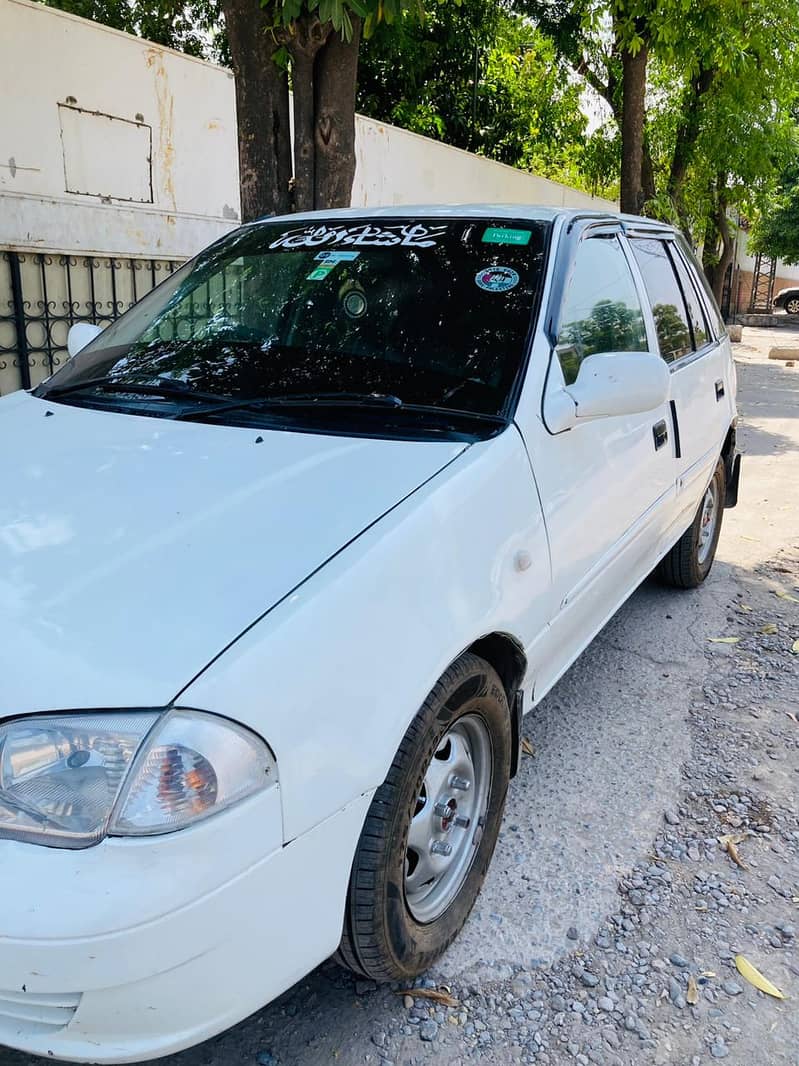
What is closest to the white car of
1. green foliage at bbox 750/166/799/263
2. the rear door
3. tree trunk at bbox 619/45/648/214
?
the rear door

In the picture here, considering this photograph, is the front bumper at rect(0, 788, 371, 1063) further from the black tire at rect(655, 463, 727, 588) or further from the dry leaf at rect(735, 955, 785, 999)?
the black tire at rect(655, 463, 727, 588)

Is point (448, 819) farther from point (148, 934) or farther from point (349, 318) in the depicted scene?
point (349, 318)

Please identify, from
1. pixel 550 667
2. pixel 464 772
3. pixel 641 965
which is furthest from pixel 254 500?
pixel 641 965

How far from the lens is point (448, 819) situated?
7.52ft

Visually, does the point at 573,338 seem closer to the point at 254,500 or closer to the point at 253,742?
the point at 254,500

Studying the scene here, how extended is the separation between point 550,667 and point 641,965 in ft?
2.83

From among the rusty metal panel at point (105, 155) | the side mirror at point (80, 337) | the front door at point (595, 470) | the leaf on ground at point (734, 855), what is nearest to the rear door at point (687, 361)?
the front door at point (595, 470)

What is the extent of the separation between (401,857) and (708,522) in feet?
11.7

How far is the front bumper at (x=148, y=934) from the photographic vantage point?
1443 millimetres

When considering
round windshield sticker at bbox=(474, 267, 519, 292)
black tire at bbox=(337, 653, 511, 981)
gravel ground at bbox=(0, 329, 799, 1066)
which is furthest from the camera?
round windshield sticker at bbox=(474, 267, 519, 292)

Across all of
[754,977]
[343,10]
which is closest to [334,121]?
[343,10]

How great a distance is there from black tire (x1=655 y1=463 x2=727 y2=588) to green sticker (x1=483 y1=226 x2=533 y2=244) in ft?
7.19

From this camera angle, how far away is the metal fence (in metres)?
6.17

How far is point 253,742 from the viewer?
1.57 m
